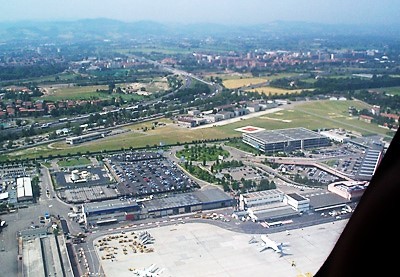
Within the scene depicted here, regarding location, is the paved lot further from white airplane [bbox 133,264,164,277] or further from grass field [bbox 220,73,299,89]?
grass field [bbox 220,73,299,89]

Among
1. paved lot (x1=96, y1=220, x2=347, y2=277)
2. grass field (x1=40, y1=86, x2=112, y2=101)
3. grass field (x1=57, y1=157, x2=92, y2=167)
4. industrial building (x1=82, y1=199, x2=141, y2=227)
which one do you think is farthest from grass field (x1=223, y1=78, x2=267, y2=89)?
paved lot (x1=96, y1=220, x2=347, y2=277)

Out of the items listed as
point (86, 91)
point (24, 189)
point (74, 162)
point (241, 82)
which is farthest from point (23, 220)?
point (241, 82)

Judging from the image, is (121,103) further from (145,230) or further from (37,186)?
(145,230)

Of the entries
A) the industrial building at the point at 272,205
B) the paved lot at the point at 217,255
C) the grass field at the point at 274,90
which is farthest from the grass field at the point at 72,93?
the paved lot at the point at 217,255

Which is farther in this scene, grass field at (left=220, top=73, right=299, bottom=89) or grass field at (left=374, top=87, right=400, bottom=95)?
grass field at (left=220, top=73, right=299, bottom=89)

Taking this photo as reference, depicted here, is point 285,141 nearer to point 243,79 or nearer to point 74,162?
point 74,162

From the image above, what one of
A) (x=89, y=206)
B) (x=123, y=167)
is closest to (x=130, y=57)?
(x=123, y=167)

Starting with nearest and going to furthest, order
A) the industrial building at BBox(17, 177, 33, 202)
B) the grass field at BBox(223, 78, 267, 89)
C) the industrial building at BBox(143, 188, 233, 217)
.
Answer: the industrial building at BBox(143, 188, 233, 217) → the industrial building at BBox(17, 177, 33, 202) → the grass field at BBox(223, 78, 267, 89)
